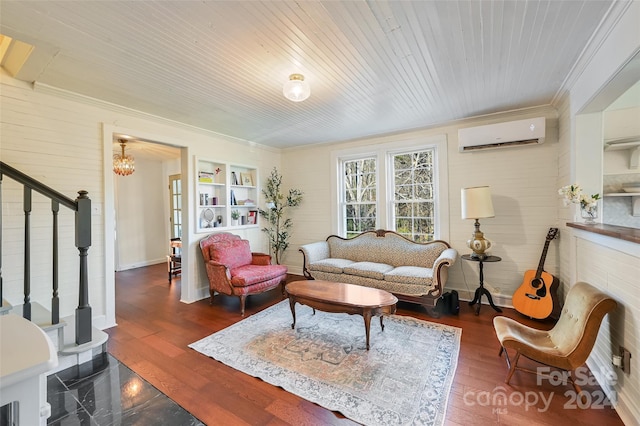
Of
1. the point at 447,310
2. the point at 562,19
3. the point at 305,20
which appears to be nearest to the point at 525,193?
the point at 447,310

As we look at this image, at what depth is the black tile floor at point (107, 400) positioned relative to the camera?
1.67 m

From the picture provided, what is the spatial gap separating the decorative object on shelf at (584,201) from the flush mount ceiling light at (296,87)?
256cm

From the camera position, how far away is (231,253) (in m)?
4.00

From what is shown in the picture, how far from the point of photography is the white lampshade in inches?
128

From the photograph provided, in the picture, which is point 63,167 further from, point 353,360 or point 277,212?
point 353,360

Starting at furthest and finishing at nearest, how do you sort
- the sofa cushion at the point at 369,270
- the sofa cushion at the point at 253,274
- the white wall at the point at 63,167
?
the sofa cushion at the point at 369,270 → the sofa cushion at the point at 253,274 → the white wall at the point at 63,167

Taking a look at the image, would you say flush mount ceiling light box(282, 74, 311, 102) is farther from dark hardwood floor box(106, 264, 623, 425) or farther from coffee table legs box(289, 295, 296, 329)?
dark hardwood floor box(106, 264, 623, 425)

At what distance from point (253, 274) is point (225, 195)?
1.55m

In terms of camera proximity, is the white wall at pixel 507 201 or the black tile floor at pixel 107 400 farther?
the white wall at pixel 507 201

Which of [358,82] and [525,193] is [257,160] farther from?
[525,193]

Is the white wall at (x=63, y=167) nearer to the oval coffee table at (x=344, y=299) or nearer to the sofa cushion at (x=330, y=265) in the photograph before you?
the oval coffee table at (x=344, y=299)

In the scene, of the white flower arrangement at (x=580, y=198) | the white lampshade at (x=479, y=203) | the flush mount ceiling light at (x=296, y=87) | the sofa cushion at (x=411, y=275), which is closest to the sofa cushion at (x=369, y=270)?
the sofa cushion at (x=411, y=275)

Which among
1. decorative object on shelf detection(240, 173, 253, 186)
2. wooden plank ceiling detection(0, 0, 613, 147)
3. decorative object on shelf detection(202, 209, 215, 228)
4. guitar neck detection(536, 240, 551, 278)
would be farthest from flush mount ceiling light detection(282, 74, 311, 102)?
guitar neck detection(536, 240, 551, 278)

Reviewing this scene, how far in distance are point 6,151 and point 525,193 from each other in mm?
5578
